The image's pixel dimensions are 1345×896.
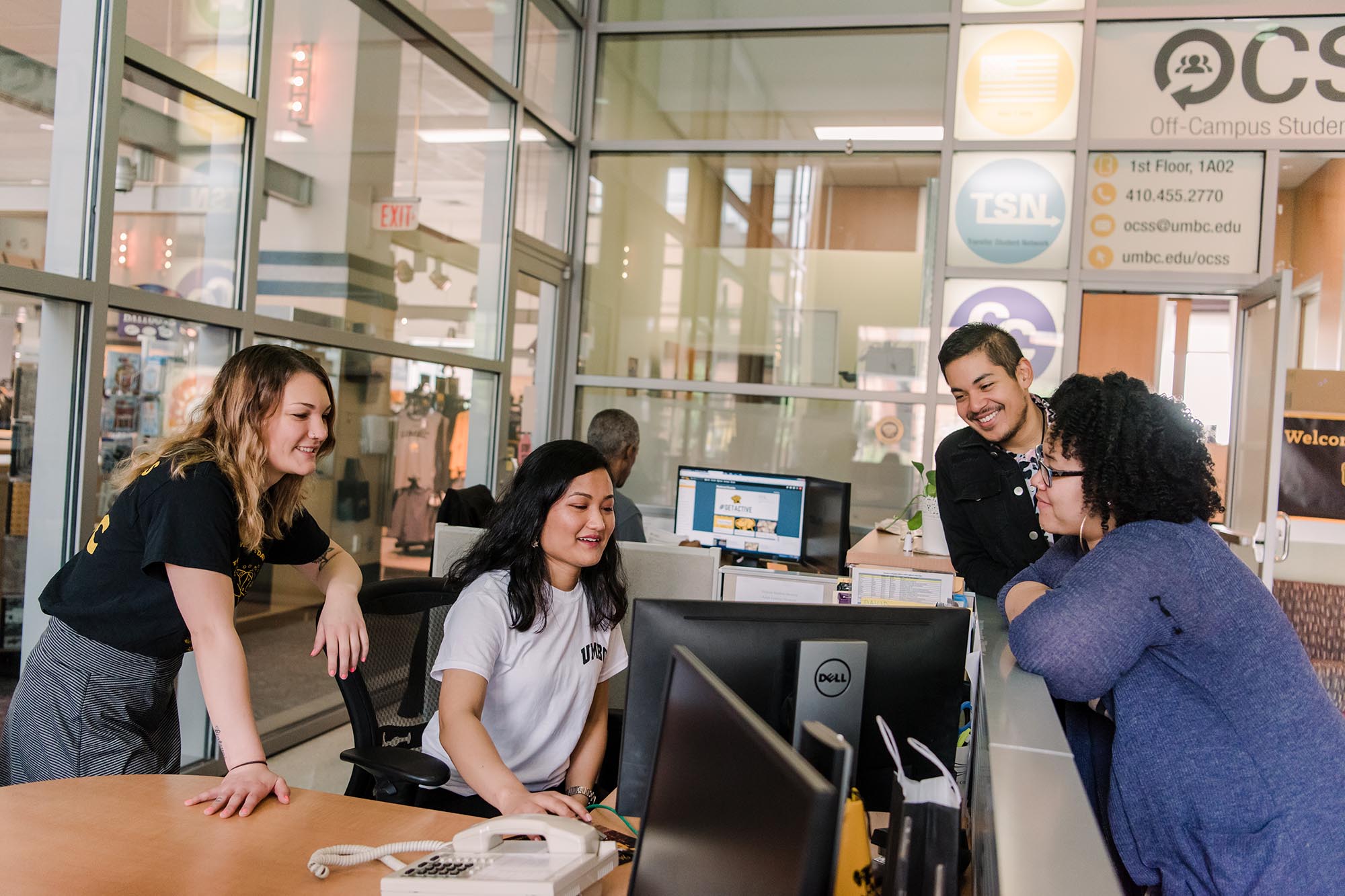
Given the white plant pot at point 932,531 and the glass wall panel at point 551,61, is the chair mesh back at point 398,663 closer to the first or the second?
the white plant pot at point 932,531

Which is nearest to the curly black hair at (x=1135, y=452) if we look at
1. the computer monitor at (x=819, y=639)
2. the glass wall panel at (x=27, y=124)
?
the computer monitor at (x=819, y=639)

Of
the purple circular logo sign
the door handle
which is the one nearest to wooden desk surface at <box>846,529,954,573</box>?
the door handle

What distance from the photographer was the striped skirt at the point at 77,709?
167 centimetres

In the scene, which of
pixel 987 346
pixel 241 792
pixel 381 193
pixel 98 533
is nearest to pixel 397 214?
pixel 381 193

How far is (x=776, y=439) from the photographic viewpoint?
5.54 metres

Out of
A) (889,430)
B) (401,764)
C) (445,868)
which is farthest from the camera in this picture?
(889,430)

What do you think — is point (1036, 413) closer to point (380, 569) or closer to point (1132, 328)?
point (380, 569)

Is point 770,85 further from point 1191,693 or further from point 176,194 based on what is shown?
point 1191,693

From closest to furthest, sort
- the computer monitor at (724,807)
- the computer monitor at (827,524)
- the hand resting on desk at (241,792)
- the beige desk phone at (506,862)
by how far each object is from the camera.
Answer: the computer monitor at (724,807)
the beige desk phone at (506,862)
the hand resting on desk at (241,792)
the computer monitor at (827,524)

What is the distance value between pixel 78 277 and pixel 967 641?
2.46 m

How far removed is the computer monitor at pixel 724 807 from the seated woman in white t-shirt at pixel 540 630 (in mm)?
879

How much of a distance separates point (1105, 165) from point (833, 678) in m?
4.64

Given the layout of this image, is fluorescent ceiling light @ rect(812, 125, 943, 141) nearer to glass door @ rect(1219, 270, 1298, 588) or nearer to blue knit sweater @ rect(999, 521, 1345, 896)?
glass door @ rect(1219, 270, 1298, 588)

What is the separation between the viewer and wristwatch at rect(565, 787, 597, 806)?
185cm
